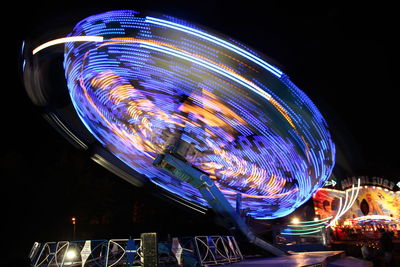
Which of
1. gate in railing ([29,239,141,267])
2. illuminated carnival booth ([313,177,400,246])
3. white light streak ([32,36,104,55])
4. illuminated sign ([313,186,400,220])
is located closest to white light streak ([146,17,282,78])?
white light streak ([32,36,104,55])

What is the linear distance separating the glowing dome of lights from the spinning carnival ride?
33 millimetres

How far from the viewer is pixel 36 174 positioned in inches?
936

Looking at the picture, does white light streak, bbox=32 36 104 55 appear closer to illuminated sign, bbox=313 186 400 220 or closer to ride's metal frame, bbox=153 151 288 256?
ride's metal frame, bbox=153 151 288 256

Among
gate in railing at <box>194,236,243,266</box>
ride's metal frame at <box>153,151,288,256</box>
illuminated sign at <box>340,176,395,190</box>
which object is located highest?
illuminated sign at <box>340,176,395,190</box>

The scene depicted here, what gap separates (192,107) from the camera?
10336 millimetres

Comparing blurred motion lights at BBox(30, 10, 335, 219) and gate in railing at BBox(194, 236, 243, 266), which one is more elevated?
blurred motion lights at BBox(30, 10, 335, 219)

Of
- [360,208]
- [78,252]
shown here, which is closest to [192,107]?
[78,252]

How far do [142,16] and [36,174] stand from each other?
68.2 ft

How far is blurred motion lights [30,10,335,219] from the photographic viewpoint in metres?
8.04

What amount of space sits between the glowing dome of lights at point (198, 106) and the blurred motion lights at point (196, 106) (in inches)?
1.2

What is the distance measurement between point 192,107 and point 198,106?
27cm

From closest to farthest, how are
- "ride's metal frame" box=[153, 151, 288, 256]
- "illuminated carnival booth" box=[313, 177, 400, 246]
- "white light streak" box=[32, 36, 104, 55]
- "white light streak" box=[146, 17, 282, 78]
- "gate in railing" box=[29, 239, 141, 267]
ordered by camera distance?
"white light streak" box=[146, 17, 282, 78] → "white light streak" box=[32, 36, 104, 55] → "gate in railing" box=[29, 239, 141, 267] → "ride's metal frame" box=[153, 151, 288, 256] → "illuminated carnival booth" box=[313, 177, 400, 246]

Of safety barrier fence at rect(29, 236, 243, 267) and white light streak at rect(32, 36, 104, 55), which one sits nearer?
white light streak at rect(32, 36, 104, 55)

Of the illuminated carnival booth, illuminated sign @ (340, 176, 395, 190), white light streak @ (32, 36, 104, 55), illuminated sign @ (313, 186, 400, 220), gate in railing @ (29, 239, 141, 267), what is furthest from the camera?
illuminated sign @ (340, 176, 395, 190)
